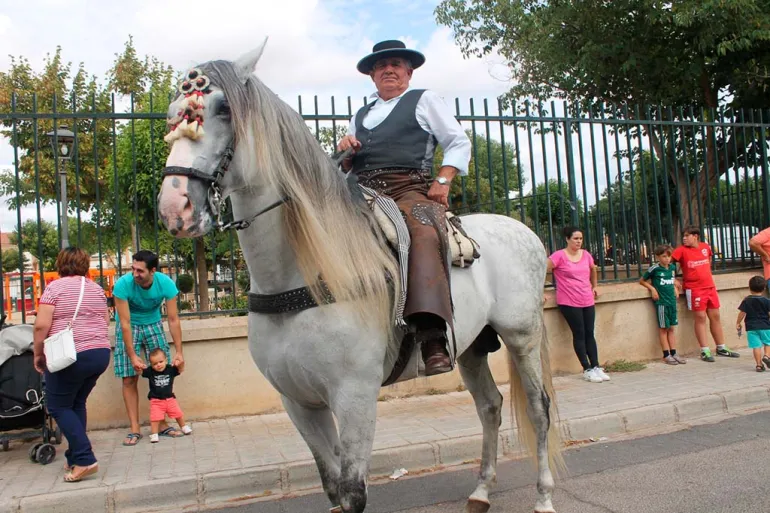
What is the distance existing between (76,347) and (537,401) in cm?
347

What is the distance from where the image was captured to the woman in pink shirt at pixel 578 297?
7.36 metres

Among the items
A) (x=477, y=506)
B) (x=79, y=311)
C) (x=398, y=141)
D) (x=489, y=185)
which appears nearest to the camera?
(x=398, y=141)

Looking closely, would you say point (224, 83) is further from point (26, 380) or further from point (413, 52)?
point (26, 380)

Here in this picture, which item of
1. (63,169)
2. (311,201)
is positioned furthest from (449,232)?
(63,169)

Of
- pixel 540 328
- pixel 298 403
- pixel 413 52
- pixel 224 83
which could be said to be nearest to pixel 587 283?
pixel 540 328

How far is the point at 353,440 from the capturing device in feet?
8.46

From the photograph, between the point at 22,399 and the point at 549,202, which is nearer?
the point at 22,399

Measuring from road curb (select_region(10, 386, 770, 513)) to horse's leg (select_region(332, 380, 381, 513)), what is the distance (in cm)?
214

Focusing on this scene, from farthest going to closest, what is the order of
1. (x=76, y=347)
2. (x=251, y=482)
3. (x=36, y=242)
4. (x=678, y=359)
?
(x=36, y=242)
(x=678, y=359)
(x=76, y=347)
(x=251, y=482)

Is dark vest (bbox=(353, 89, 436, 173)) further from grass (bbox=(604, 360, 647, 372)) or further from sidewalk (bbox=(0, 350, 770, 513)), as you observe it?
grass (bbox=(604, 360, 647, 372))

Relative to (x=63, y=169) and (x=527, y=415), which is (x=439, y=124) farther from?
(x=63, y=169)

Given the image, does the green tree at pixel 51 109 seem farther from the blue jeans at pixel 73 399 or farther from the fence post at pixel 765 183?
the fence post at pixel 765 183

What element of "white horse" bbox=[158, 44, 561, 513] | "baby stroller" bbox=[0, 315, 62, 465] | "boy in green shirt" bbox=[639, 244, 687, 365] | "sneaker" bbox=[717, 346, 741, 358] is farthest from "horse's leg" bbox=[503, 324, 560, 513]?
"sneaker" bbox=[717, 346, 741, 358]

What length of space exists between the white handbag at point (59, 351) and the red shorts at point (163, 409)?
1.27 m
